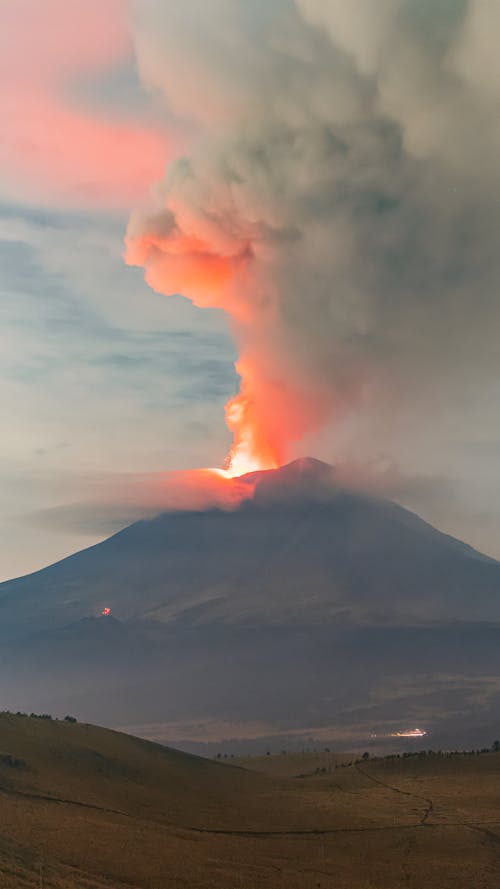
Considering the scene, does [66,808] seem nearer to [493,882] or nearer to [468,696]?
[493,882]

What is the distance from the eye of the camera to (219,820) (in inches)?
1919

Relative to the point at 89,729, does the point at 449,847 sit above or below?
below

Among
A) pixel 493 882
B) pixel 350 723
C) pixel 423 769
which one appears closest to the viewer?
pixel 493 882

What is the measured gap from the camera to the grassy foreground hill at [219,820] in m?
34.6

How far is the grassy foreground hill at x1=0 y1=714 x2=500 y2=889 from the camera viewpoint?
113 feet

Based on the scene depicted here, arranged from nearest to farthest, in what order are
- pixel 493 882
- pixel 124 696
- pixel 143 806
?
pixel 493 882, pixel 143 806, pixel 124 696

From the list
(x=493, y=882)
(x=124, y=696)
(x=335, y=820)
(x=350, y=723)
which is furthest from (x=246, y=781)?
(x=124, y=696)

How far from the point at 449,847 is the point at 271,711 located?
131718 mm

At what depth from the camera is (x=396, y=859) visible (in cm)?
4144

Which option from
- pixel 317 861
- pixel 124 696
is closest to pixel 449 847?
pixel 317 861

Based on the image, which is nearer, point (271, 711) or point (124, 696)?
point (271, 711)

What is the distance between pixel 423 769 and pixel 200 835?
101 ft

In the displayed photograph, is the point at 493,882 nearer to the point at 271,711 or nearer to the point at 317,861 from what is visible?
the point at 317,861

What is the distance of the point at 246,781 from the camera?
64.4m
